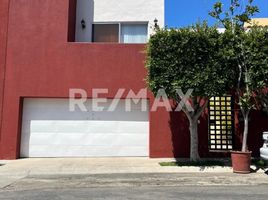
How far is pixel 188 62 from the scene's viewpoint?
12453mm

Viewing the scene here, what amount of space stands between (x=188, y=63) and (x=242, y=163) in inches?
138

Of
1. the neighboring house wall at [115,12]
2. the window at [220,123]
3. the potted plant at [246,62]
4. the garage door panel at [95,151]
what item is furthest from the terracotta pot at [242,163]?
the neighboring house wall at [115,12]

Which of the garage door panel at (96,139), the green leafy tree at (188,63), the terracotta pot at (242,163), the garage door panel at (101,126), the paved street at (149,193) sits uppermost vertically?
the green leafy tree at (188,63)

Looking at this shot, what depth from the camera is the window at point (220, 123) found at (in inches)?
613

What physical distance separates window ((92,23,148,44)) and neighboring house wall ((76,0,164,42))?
0.76 feet

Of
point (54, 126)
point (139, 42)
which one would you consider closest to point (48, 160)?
point (54, 126)

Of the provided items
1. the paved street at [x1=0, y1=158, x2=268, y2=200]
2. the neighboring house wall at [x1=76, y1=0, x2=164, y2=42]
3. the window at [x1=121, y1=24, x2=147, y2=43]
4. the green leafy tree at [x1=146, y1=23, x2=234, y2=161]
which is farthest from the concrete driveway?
the neighboring house wall at [x1=76, y1=0, x2=164, y2=42]

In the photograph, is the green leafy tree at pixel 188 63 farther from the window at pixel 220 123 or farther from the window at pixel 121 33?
the window at pixel 121 33

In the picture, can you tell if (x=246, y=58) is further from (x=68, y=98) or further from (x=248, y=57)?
(x=68, y=98)

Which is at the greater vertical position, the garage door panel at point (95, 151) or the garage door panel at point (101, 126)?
the garage door panel at point (101, 126)

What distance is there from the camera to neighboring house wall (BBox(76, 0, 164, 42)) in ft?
56.5

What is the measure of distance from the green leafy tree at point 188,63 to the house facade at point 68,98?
9.49 ft

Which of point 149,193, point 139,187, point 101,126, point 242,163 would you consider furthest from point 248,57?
point 101,126

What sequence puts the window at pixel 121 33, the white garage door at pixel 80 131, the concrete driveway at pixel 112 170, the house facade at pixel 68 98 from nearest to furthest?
the concrete driveway at pixel 112 170 → the house facade at pixel 68 98 → the white garage door at pixel 80 131 → the window at pixel 121 33
